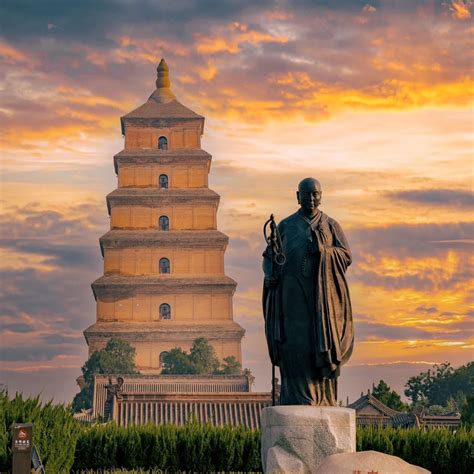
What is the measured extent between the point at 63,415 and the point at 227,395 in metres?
15.2

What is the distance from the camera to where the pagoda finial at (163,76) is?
72.9 m

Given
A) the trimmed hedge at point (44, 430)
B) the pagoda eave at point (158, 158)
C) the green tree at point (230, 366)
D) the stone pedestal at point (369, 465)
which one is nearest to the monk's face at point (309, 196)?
the stone pedestal at point (369, 465)

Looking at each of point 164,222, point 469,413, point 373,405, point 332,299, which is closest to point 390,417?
point 373,405

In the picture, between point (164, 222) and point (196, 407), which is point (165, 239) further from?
point (196, 407)

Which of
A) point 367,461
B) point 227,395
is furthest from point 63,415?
point 227,395

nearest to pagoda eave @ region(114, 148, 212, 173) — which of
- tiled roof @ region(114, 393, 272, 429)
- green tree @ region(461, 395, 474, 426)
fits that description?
tiled roof @ region(114, 393, 272, 429)

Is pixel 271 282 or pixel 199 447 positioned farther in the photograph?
pixel 199 447

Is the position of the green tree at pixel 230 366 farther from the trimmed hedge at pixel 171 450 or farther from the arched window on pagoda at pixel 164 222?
the trimmed hedge at pixel 171 450

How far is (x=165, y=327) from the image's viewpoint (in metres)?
65.6

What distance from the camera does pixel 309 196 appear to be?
37.1 ft

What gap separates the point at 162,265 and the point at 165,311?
275cm

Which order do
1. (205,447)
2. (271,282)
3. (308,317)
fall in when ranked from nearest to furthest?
(308,317) → (271,282) → (205,447)

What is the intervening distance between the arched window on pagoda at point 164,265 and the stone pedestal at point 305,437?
184 feet

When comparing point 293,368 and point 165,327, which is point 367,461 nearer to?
point 293,368
